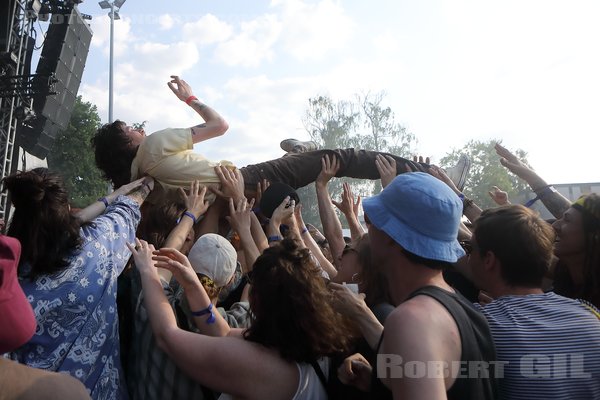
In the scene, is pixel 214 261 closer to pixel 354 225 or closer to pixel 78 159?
pixel 354 225

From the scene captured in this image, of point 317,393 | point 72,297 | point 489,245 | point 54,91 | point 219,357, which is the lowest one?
point 317,393

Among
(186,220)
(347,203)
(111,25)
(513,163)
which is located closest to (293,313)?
(186,220)

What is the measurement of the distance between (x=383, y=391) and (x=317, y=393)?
36cm

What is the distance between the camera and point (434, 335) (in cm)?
121

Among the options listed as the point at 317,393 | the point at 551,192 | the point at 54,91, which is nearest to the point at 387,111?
the point at 54,91

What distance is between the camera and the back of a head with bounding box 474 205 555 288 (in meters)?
1.81

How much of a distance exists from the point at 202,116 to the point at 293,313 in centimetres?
193

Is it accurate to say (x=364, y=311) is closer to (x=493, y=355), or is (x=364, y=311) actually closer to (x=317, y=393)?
(x=317, y=393)

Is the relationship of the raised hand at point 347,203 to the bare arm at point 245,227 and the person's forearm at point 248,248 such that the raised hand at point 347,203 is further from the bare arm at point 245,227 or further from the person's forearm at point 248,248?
the person's forearm at point 248,248

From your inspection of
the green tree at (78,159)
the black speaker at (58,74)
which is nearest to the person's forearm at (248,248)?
the black speaker at (58,74)

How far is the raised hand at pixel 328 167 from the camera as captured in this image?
3.56 m

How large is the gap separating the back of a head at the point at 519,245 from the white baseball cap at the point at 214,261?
3.37 ft

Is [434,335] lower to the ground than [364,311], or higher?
higher

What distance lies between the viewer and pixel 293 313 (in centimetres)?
173
